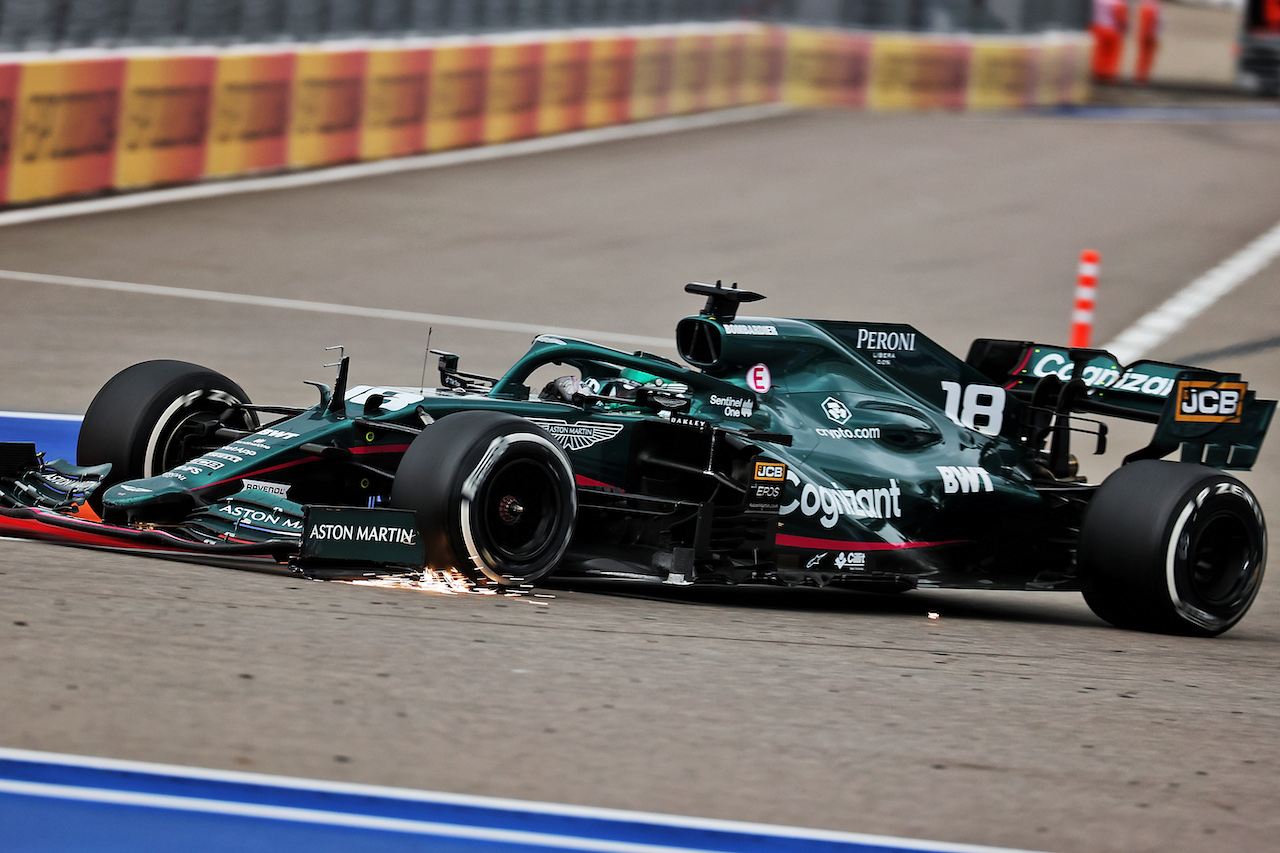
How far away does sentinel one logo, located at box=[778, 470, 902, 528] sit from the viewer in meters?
7.57

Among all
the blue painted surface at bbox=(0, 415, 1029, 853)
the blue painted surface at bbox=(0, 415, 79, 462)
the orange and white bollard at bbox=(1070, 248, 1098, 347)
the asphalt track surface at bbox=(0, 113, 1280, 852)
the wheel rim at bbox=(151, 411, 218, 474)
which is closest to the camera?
the blue painted surface at bbox=(0, 415, 1029, 853)

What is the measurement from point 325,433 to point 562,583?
1.30m

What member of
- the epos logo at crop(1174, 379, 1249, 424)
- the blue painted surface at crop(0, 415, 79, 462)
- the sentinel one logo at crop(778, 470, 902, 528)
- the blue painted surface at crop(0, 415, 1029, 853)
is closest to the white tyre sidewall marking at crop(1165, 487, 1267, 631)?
the epos logo at crop(1174, 379, 1249, 424)

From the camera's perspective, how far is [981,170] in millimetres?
24141

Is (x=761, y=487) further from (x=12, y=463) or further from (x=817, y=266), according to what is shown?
(x=817, y=266)

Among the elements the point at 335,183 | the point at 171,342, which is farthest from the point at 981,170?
the point at 171,342

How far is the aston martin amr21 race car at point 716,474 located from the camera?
653 cm

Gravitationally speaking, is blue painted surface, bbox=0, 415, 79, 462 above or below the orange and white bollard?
below

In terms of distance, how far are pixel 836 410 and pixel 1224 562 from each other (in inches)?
77.0

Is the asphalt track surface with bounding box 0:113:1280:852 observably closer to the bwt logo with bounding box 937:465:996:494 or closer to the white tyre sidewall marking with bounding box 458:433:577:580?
the white tyre sidewall marking with bounding box 458:433:577:580

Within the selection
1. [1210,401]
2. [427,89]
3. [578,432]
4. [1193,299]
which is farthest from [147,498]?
[427,89]

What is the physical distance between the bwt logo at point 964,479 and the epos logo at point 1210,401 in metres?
1.00

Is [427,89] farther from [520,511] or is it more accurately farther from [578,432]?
[520,511]

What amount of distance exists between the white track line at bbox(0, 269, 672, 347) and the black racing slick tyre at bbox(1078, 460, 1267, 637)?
279 inches
